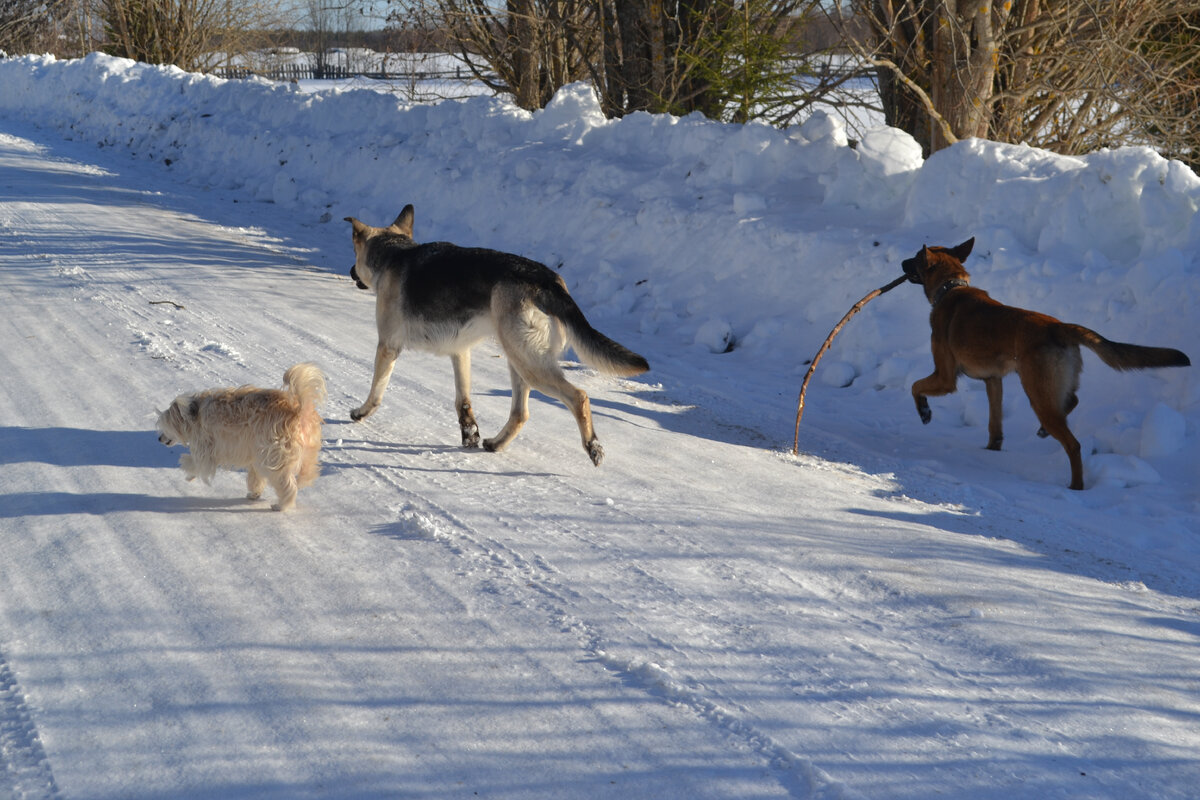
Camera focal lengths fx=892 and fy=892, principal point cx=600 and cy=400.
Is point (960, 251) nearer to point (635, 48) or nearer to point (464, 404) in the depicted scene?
point (464, 404)

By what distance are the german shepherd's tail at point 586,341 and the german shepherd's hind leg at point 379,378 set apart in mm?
1340

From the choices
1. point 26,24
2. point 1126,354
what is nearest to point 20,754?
point 1126,354

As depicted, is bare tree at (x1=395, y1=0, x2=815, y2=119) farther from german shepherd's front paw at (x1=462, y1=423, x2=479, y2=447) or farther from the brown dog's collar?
german shepherd's front paw at (x1=462, y1=423, x2=479, y2=447)

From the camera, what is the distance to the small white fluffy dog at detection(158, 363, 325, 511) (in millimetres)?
4562

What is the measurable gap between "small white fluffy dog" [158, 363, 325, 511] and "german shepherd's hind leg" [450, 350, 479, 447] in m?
1.47

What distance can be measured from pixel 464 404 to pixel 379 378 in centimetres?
65

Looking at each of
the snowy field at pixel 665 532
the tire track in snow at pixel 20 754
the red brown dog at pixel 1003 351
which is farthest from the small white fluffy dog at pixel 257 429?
the red brown dog at pixel 1003 351

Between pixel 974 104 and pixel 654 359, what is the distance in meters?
5.50

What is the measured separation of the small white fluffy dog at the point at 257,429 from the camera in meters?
4.56

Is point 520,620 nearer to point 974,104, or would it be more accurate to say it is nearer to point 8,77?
point 974,104

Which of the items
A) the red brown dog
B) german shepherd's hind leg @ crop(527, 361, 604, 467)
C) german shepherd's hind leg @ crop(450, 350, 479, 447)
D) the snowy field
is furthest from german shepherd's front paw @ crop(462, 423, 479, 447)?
the red brown dog

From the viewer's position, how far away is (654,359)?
28.9ft

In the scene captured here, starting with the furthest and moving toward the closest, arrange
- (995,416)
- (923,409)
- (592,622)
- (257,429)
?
(923,409), (995,416), (257,429), (592,622)

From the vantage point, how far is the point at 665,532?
16.3ft
